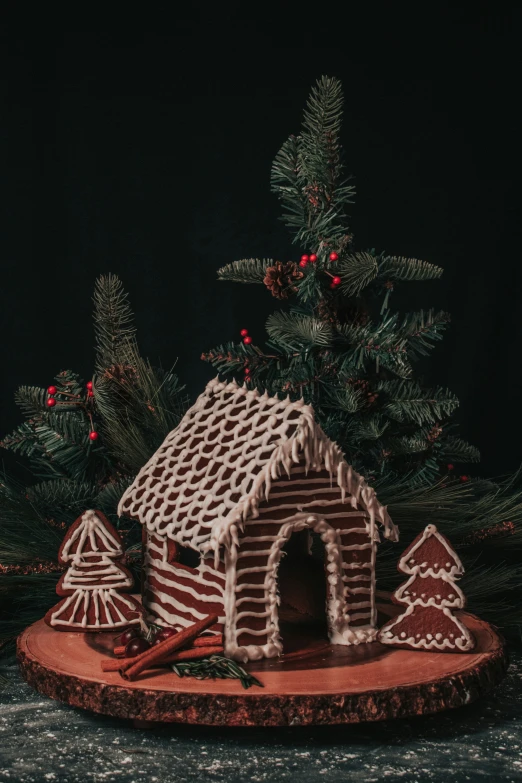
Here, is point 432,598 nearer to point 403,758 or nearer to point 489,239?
point 403,758

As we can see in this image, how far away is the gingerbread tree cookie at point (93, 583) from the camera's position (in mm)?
1873

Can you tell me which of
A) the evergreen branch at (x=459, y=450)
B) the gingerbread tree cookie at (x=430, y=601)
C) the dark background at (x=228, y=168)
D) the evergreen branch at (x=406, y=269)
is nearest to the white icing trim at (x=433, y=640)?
the gingerbread tree cookie at (x=430, y=601)

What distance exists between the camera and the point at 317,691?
1550 mm

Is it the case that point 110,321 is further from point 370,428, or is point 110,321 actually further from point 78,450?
point 370,428

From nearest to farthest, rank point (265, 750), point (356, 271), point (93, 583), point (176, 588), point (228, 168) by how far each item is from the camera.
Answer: point (265, 750) < point (176, 588) < point (93, 583) < point (356, 271) < point (228, 168)

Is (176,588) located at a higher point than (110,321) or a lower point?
lower

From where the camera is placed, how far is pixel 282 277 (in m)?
2.21

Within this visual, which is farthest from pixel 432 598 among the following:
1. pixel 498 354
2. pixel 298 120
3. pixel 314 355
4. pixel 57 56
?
pixel 57 56

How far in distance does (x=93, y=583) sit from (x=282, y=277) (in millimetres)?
708

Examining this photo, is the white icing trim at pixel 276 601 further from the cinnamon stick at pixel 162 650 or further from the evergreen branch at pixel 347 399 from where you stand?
the evergreen branch at pixel 347 399

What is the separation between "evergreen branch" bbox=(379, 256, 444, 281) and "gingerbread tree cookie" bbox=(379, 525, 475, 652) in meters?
0.62

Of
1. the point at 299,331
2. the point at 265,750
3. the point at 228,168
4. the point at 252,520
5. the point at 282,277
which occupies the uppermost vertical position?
the point at 228,168

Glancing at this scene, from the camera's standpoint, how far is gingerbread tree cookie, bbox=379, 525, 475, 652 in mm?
1739

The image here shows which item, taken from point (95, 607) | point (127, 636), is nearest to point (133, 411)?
point (95, 607)
